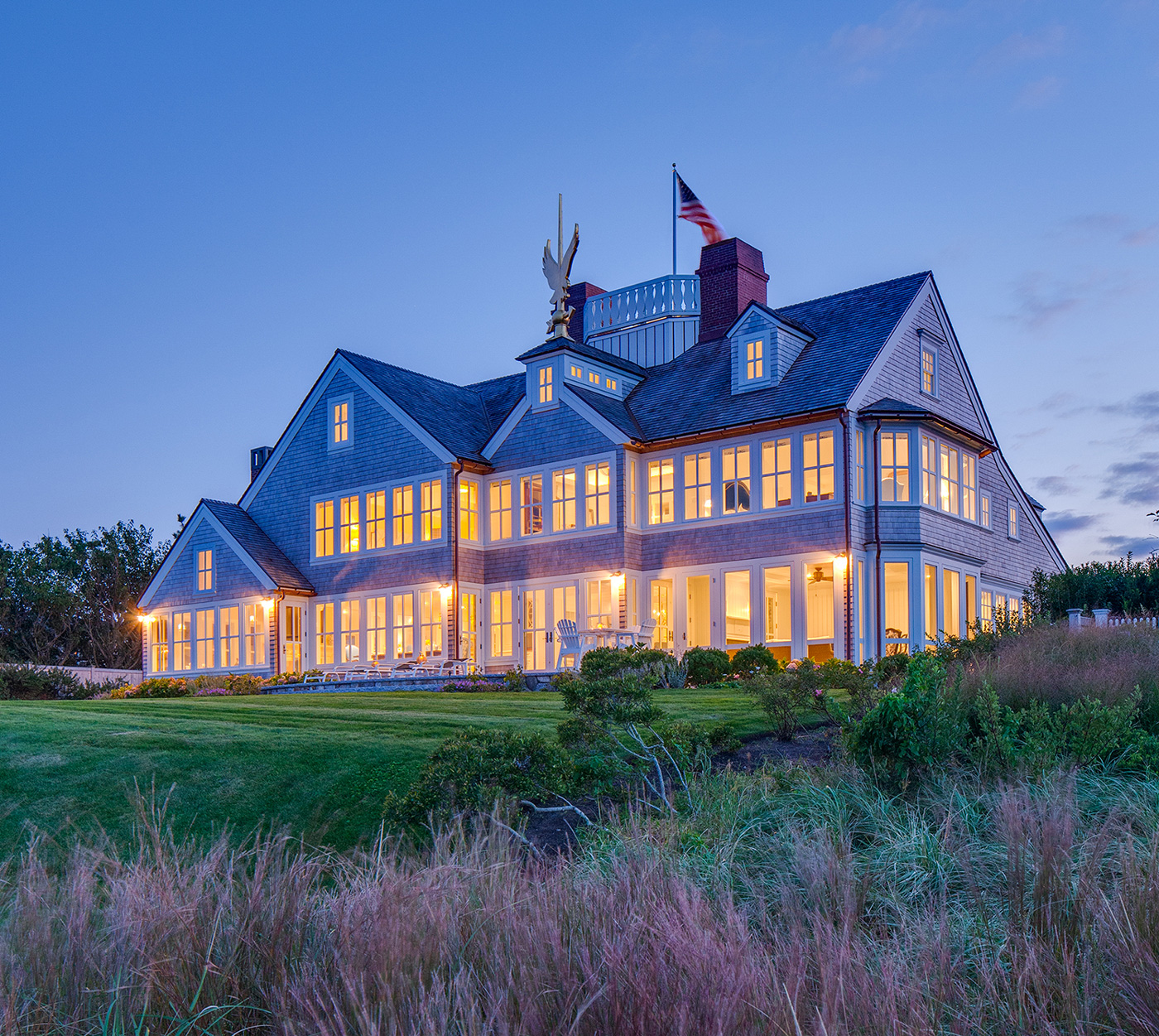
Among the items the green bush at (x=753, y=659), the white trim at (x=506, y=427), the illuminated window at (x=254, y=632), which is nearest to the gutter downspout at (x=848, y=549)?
the green bush at (x=753, y=659)

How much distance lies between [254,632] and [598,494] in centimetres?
1052

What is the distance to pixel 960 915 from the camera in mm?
5027

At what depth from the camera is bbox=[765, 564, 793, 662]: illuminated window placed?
923 inches

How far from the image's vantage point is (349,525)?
30.0 meters

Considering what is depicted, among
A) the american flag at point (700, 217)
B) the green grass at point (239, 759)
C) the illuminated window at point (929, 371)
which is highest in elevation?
the american flag at point (700, 217)

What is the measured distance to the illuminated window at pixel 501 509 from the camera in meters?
27.9

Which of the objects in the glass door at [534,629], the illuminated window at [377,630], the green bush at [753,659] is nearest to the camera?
the green bush at [753,659]

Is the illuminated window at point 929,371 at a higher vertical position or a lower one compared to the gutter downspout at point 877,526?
higher

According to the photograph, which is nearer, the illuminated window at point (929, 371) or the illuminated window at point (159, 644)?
the illuminated window at point (929, 371)

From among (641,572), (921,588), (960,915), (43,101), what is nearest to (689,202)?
(641,572)

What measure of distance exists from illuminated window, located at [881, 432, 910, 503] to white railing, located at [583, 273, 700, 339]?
8.47 metres

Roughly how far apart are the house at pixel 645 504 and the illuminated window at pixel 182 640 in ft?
0.23

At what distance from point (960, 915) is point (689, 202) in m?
27.8

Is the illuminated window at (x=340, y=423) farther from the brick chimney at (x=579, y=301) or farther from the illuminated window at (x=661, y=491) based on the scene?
the illuminated window at (x=661, y=491)
